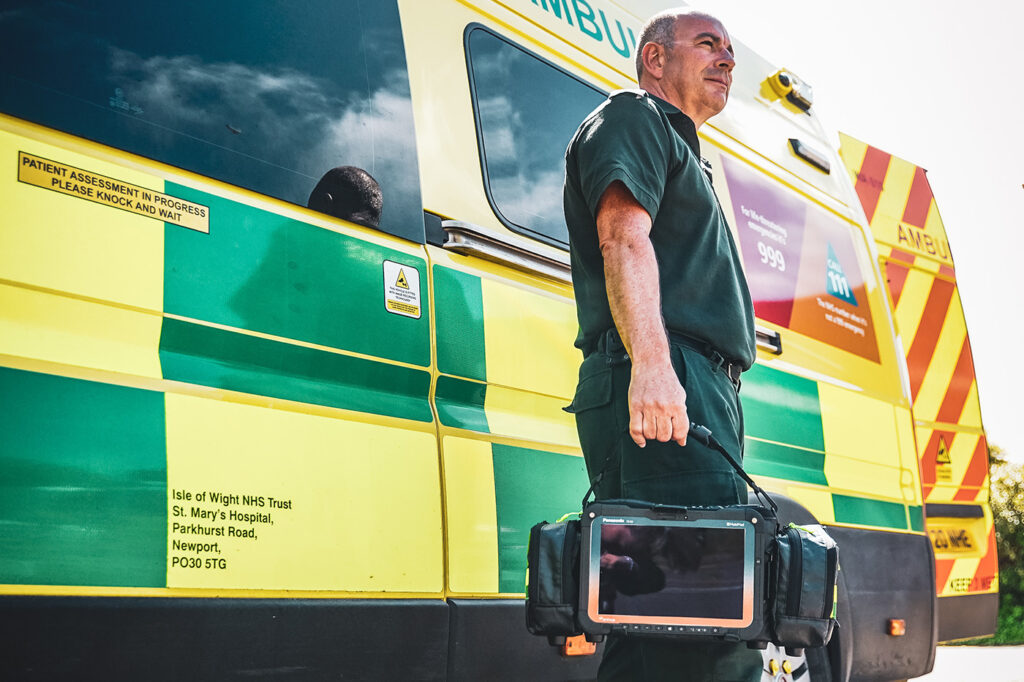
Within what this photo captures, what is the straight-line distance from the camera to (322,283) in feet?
6.54

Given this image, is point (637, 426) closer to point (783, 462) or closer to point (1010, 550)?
point (783, 462)

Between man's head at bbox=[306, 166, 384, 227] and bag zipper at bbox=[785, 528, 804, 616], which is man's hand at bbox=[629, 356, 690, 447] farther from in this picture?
man's head at bbox=[306, 166, 384, 227]

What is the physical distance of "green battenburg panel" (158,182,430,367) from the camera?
5.88 feet

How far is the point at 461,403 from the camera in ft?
7.34

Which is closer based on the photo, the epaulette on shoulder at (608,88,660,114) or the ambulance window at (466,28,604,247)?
the epaulette on shoulder at (608,88,660,114)

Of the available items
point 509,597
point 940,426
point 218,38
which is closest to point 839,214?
point 940,426

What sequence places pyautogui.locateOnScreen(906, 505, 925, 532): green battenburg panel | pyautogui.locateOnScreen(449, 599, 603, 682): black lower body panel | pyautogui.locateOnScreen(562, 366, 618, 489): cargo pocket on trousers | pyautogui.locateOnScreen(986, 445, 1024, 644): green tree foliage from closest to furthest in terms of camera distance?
pyautogui.locateOnScreen(562, 366, 618, 489): cargo pocket on trousers, pyautogui.locateOnScreen(449, 599, 603, 682): black lower body panel, pyautogui.locateOnScreen(906, 505, 925, 532): green battenburg panel, pyautogui.locateOnScreen(986, 445, 1024, 644): green tree foliage

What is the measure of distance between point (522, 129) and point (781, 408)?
1198 millimetres

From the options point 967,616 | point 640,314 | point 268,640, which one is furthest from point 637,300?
point 967,616

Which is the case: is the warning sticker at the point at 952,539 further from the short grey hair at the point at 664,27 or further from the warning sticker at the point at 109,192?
the warning sticker at the point at 109,192

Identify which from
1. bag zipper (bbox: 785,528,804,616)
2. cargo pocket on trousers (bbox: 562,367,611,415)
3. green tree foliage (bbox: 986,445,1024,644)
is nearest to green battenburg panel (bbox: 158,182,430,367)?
cargo pocket on trousers (bbox: 562,367,611,415)

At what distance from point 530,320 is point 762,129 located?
5.56ft

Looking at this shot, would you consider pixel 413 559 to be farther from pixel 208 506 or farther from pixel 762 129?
pixel 762 129

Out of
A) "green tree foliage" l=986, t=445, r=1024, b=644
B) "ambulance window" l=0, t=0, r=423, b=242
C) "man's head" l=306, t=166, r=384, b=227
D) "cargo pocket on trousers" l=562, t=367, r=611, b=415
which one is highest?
"ambulance window" l=0, t=0, r=423, b=242
